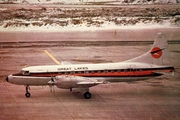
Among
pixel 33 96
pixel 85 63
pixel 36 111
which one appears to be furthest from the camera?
pixel 85 63

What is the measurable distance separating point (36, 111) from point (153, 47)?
542 cm

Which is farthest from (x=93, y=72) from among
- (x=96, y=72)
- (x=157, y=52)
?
(x=157, y=52)

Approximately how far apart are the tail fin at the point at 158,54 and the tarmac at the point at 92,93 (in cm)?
45

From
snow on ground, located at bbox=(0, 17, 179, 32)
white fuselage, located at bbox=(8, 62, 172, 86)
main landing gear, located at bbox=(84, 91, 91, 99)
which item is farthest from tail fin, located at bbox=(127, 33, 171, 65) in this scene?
main landing gear, located at bbox=(84, 91, 91, 99)

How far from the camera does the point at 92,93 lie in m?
13.2

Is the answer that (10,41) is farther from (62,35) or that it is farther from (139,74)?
(139,74)

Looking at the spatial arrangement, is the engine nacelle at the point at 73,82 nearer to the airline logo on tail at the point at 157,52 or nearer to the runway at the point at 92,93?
the runway at the point at 92,93

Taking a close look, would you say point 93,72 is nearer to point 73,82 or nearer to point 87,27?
point 73,82

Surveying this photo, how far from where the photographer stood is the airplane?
40.7 feet

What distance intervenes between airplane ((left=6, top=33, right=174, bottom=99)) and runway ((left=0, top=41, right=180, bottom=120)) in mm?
505

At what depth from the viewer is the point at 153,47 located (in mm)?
13352

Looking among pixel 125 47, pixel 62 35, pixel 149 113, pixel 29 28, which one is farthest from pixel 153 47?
pixel 29 28

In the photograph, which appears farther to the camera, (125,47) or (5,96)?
(125,47)

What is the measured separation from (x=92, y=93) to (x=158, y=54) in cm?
318
